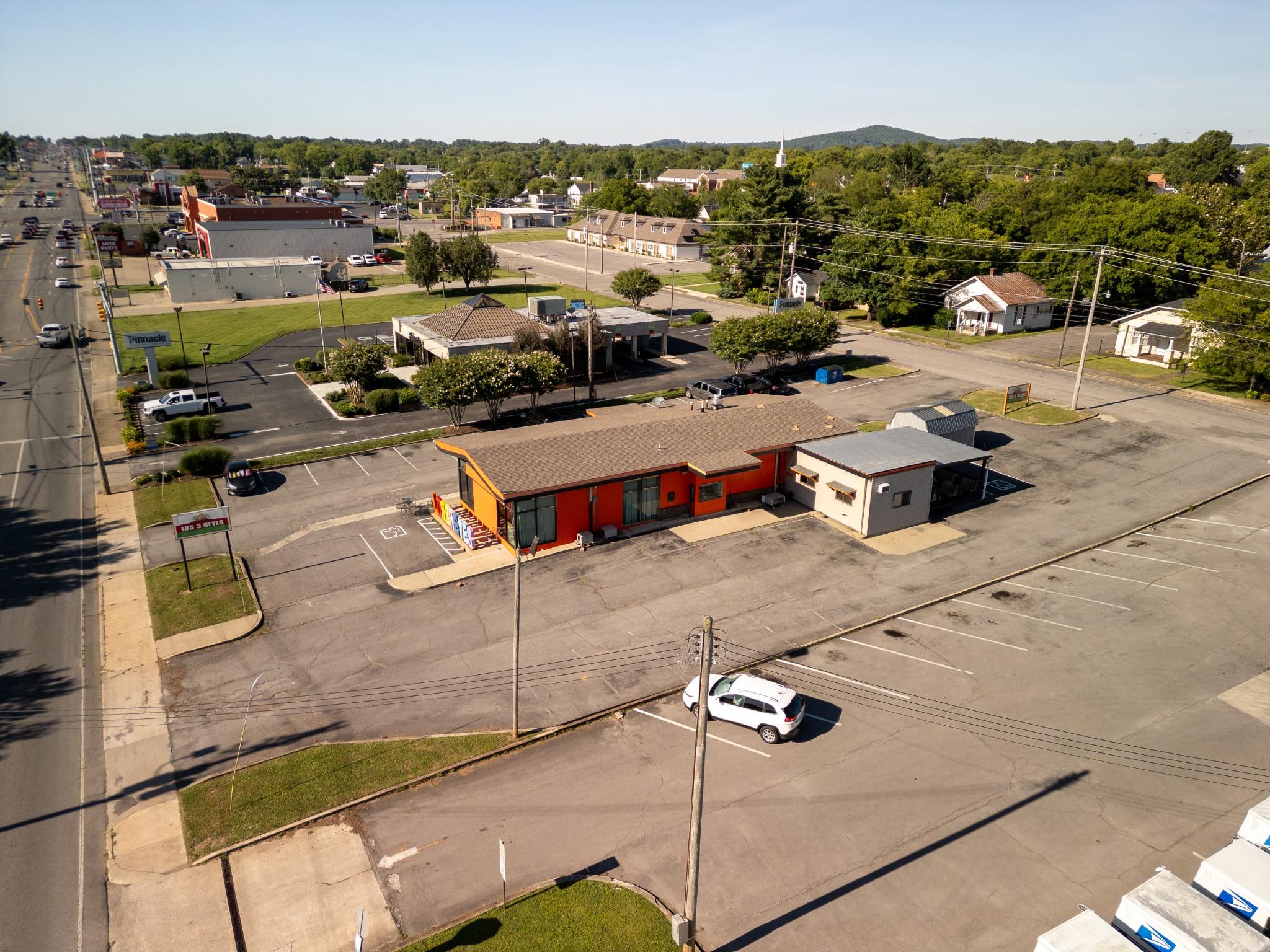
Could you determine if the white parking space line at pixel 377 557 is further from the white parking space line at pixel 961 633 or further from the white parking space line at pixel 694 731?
the white parking space line at pixel 961 633

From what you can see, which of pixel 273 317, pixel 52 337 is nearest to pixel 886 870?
pixel 273 317

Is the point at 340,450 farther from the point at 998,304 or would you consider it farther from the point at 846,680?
the point at 998,304

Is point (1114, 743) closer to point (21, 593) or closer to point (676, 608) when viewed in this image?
point (676, 608)

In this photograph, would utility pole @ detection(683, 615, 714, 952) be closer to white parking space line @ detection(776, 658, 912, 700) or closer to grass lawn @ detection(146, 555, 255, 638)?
white parking space line @ detection(776, 658, 912, 700)

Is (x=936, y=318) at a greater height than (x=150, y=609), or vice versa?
(x=936, y=318)

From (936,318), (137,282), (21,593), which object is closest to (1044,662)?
(21,593)

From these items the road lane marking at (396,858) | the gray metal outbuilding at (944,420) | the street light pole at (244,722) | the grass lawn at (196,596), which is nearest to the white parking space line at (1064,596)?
the gray metal outbuilding at (944,420)
